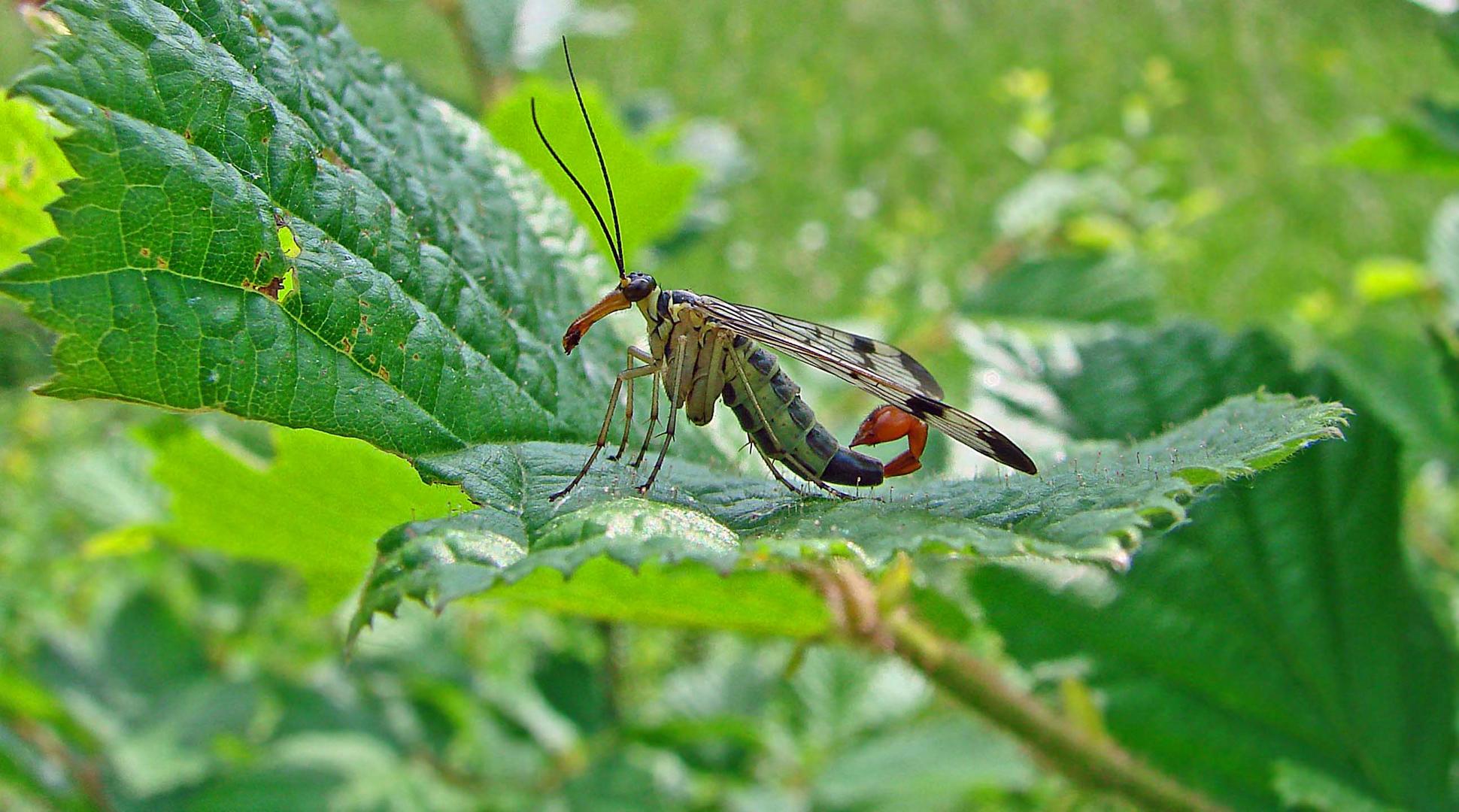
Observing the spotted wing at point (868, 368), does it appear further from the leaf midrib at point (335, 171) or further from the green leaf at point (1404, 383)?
the green leaf at point (1404, 383)

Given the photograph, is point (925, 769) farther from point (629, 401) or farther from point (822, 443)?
point (629, 401)

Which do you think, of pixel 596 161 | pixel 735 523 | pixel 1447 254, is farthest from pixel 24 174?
pixel 1447 254

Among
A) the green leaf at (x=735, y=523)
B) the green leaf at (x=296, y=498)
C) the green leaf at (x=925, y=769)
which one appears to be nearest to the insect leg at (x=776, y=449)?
the green leaf at (x=735, y=523)

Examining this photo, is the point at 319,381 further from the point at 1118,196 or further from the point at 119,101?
the point at 1118,196

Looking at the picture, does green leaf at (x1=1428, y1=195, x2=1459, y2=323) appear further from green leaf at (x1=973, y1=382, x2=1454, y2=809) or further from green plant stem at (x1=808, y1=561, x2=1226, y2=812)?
green plant stem at (x1=808, y1=561, x2=1226, y2=812)

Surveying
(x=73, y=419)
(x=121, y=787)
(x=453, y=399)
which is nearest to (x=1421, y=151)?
(x=453, y=399)

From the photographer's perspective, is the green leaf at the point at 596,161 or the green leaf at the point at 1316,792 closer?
the green leaf at the point at 1316,792
